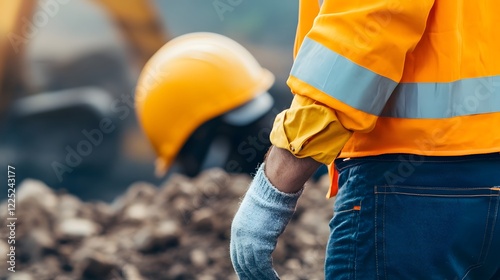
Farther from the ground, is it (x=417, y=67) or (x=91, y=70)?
(x=417, y=67)

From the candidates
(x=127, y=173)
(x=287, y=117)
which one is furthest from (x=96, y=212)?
(x=287, y=117)

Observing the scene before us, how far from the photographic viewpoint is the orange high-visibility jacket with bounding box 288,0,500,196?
1626 mm

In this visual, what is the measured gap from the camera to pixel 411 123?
171 cm

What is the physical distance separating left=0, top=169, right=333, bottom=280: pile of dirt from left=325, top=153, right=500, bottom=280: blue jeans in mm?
2827

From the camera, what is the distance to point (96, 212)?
5.57m

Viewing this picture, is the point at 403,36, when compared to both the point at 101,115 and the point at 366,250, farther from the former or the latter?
the point at 101,115

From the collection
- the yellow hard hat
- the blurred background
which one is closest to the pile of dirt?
the blurred background

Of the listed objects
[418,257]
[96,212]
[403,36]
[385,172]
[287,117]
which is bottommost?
[96,212]

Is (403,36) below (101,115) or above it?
above

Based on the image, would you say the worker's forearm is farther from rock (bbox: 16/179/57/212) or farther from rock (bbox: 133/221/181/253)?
rock (bbox: 16/179/57/212)

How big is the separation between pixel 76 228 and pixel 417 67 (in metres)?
3.84

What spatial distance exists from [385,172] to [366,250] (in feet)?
0.53

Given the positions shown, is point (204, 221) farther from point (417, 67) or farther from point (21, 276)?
point (417, 67)

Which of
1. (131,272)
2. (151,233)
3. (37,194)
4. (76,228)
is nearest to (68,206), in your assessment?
(37,194)
